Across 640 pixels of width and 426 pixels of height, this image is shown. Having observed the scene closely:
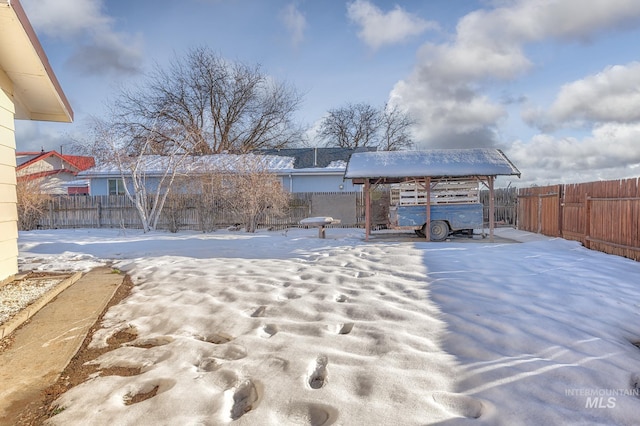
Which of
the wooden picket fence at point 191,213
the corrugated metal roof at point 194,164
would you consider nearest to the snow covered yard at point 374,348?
the corrugated metal roof at point 194,164

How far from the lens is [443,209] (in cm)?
1320

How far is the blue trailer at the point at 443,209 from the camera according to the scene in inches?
517

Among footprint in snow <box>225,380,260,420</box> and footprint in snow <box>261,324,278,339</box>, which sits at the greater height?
footprint in snow <box>261,324,278,339</box>

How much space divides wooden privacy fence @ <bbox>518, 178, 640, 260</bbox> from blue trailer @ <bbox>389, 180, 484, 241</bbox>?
250 cm

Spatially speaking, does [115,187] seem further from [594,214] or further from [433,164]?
[594,214]

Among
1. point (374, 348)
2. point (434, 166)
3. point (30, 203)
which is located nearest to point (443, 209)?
point (434, 166)

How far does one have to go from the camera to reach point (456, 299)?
4887mm

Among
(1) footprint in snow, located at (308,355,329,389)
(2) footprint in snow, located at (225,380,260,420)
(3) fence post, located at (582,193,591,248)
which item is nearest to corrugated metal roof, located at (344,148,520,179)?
(3) fence post, located at (582,193,591,248)

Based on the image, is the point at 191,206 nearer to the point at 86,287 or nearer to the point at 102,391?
the point at 86,287

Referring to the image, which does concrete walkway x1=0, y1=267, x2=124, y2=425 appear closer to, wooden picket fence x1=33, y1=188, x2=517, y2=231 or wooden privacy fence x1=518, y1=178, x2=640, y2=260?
wooden privacy fence x1=518, y1=178, x2=640, y2=260

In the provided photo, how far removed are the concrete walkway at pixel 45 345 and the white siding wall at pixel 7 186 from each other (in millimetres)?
1396

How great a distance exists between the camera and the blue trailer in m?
13.1

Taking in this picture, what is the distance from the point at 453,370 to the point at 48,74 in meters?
7.18

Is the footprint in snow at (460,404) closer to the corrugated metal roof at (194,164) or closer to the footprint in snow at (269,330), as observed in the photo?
the footprint in snow at (269,330)
